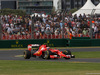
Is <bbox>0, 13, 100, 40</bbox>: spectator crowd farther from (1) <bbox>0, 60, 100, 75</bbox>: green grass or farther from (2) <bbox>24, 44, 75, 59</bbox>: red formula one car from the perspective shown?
(1) <bbox>0, 60, 100, 75</bbox>: green grass

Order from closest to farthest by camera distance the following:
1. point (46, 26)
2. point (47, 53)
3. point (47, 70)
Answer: point (47, 70), point (47, 53), point (46, 26)

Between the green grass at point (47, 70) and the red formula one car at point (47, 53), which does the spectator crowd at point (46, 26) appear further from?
the green grass at point (47, 70)

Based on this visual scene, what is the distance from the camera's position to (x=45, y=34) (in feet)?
91.2

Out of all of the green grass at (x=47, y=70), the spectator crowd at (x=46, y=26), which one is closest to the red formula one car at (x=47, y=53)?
the green grass at (x=47, y=70)

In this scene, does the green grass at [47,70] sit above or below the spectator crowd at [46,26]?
below

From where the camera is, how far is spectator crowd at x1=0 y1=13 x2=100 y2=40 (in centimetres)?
2694

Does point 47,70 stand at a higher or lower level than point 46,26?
lower

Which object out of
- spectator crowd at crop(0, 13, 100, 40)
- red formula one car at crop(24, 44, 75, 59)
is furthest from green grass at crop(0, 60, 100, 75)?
spectator crowd at crop(0, 13, 100, 40)

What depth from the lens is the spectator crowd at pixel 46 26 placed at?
26.9 meters

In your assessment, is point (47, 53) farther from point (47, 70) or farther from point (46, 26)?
point (46, 26)

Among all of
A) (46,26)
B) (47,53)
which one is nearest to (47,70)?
(47,53)

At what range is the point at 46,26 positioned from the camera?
27.9 m

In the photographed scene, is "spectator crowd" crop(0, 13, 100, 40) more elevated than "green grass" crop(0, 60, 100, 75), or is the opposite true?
"spectator crowd" crop(0, 13, 100, 40)

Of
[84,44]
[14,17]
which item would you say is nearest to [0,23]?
[14,17]
